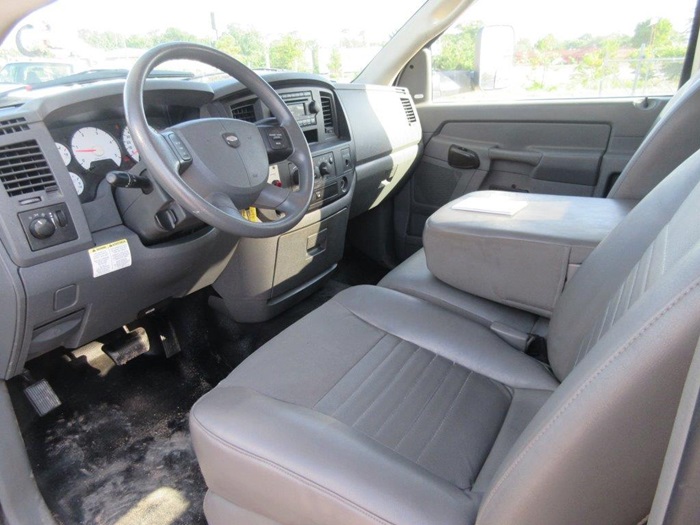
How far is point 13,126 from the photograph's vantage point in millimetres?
1031

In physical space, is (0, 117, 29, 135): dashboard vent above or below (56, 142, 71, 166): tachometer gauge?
above

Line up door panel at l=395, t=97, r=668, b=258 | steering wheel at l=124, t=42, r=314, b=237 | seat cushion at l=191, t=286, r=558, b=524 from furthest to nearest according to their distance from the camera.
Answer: door panel at l=395, t=97, r=668, b=258
steering wheel at l=124, t=42, r=314, b=237
seat cushion at l=191, t=286, r=558, b=524

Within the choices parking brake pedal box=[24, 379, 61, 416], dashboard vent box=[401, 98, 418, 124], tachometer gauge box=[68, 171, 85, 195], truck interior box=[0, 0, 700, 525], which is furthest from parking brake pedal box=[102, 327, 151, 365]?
dashboard vent box=[401, 98, 418, 124]

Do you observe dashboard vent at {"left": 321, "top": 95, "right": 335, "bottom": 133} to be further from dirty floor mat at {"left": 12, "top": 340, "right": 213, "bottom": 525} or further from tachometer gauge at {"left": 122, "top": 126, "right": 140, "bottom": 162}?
dirty floor mat at {"left": 12, "top": 340, "right": 213, "bottom": 525}

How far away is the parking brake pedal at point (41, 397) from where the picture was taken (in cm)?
145

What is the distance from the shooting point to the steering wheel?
1012 mm

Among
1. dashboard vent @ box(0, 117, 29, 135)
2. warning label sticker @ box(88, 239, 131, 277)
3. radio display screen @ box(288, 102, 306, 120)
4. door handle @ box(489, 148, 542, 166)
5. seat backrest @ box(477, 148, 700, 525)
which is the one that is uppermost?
dashboard vent @ box(0, 117, 29, 135)

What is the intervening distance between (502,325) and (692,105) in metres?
0.82

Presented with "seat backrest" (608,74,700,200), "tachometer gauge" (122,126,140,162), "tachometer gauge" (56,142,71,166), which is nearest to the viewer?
"tachometer gauge" (56,142,71,166)

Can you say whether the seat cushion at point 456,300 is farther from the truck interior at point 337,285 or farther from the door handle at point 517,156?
the door handle at point 517,156

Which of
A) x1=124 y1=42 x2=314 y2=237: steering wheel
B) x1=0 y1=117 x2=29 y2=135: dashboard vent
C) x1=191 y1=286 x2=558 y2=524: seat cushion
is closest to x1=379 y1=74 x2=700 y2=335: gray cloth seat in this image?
x1=191 y1=286 x2=558 y2=524: seat cushion

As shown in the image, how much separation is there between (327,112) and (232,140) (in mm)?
728

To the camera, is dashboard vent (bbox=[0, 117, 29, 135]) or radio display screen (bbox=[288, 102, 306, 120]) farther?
radio display screen (bbox=[288, 102, 306, 120])

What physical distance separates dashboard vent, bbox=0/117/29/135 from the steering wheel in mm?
223
